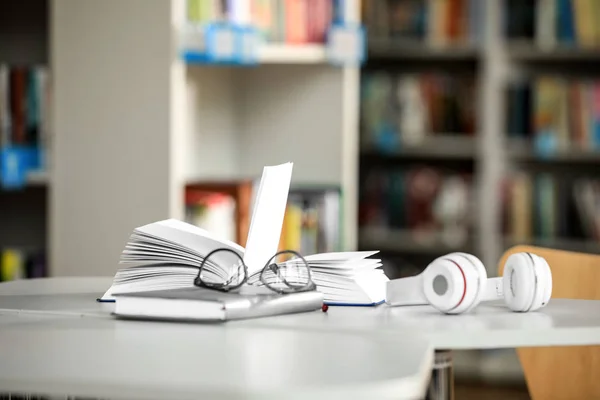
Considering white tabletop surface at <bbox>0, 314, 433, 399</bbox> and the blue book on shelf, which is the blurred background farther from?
white tabletop surface at <bbox>0, 314, 433, 399</bbox>

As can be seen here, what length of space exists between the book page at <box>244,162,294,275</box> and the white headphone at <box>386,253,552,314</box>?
200 millimetres

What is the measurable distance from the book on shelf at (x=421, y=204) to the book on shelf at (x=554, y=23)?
2.29 feet

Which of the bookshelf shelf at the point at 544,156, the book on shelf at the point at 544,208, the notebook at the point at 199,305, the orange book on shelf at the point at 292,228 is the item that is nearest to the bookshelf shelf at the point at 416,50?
the bookshelf shelf at the point at 544,156

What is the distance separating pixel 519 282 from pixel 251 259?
394 millimetres

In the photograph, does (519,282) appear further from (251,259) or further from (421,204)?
(421,204)

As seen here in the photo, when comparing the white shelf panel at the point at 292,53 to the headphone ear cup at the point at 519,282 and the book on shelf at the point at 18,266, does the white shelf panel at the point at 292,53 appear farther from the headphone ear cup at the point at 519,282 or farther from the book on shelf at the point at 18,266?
the headphone ear cup at the point at 519,282

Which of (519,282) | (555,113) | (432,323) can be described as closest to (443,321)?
(432,323)

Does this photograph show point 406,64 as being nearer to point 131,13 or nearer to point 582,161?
point 582,161

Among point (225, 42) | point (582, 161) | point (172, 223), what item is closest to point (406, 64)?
point (582, 161)

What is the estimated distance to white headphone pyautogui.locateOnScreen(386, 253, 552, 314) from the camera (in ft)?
4.83

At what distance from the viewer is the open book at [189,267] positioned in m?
1.58

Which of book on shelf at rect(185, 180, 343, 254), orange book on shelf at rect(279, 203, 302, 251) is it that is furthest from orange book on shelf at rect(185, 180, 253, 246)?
orange book on shelf at rect(279, 203, 302, 251)

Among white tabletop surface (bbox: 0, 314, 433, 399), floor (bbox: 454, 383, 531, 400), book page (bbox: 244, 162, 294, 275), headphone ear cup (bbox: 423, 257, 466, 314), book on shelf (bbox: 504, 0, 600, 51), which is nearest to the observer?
white tabletop surface (bbox: 0, 314, 433, 399)

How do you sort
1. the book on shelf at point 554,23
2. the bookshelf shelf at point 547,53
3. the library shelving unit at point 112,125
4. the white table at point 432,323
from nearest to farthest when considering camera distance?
the white table at point 432,323
the library shelving unit at point 112,125
the book on shelf at point 554,23
the bookshelf shelf at point 547,53
